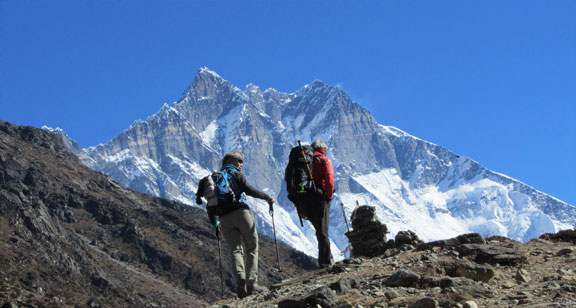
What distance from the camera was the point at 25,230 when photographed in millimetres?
151875

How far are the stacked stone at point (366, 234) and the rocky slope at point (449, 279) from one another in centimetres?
405

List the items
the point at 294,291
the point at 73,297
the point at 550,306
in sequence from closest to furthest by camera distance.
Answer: the point at 550,306 < the point at 294,291 < the point at 73,297

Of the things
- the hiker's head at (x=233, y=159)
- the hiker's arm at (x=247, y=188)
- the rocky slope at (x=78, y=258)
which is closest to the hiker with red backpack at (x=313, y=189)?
the hiker's head at (x=233, y=159)

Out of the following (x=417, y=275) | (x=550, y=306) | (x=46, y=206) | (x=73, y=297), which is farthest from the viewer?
(x=46, y=206)

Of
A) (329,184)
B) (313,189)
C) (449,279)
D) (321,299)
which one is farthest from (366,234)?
(321,299)

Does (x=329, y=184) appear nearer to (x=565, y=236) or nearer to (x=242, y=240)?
(x=242, y=240)

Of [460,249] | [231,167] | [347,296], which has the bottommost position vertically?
[347,296]

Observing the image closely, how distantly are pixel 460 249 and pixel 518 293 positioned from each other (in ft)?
11.7

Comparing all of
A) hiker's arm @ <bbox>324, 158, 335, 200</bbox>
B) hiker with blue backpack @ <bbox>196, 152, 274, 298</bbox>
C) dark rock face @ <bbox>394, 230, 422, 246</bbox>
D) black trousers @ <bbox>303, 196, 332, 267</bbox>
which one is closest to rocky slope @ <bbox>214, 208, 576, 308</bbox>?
hiker with blue backpack @ <bbox>196, 152, 274, 298</bbox>

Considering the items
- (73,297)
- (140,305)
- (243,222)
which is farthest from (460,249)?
(140,305)

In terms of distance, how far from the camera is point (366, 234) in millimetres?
20188

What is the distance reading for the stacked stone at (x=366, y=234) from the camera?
64.6 feet

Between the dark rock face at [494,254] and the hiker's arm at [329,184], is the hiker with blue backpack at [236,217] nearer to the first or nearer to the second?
the hiker's arm at [329,184]

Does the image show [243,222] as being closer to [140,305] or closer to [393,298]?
[393,298]
